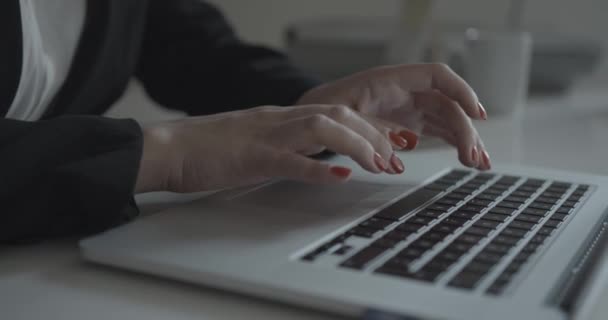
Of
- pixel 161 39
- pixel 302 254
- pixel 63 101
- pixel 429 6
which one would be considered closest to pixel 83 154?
pixel 302 254

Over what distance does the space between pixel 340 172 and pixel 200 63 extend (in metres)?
0.54

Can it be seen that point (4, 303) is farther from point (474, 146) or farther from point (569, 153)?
point (569, 153)

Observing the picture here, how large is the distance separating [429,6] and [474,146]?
2.14 ft

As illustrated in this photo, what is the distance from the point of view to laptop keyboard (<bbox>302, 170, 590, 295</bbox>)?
0.38 m

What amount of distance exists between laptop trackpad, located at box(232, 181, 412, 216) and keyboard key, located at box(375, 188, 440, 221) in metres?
0.01

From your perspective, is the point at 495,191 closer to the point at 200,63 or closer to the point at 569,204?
the point at 569,204

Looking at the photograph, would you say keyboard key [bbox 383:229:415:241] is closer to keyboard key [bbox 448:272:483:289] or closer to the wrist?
keyboard key [bbox 448:272:483:289]

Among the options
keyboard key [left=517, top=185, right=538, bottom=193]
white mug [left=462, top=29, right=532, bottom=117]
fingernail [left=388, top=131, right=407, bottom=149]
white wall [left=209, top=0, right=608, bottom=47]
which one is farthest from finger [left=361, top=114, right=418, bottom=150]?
white wall [left=209, top=0, right=608, bottom=47]

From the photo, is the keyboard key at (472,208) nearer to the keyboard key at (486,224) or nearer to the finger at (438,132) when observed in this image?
the keyboard key at (486,224)

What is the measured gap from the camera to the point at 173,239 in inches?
17.2

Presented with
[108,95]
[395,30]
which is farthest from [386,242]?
[395,30]

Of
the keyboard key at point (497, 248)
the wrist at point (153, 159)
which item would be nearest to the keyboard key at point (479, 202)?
the keyboard key at point (497, 248)

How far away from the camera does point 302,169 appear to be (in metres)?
0.49

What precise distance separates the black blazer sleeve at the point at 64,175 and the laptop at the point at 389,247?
0.09 ft
